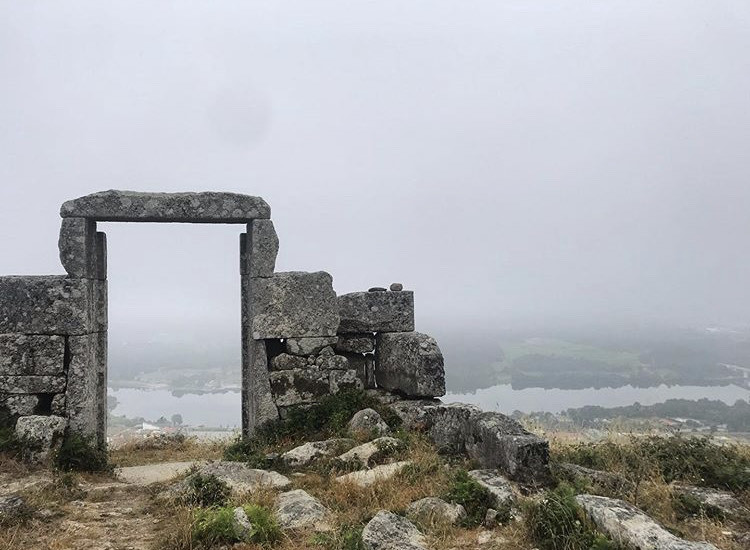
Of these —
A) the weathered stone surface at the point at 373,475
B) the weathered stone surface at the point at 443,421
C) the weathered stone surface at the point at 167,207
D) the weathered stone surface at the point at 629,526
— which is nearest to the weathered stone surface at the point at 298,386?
the weathered stone surface at the point at 443,421

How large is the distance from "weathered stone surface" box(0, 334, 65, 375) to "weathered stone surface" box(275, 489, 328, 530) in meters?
4.63

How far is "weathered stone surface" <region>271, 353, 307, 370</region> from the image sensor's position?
9406 mm

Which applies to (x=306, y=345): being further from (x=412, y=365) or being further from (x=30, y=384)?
(x=30, y=384)

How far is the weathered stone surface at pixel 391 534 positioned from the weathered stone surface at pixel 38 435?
17.3ft

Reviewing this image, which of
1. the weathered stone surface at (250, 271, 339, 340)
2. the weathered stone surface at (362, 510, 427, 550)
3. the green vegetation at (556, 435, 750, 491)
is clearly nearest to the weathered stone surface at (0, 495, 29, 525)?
the weathered stone surface at (362, 510, 427, 550)

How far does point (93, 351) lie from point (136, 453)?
2.67m

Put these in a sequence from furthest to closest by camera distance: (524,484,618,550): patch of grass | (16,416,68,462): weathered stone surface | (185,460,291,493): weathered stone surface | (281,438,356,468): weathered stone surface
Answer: (16,416,68,462): weathered stone surface, (281,438,356,468): weathered stone surface, (185,460,291,493): weathered stone surface, (524,484,618,550): patch of grass

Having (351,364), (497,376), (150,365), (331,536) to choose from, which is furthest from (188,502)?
(150,365)

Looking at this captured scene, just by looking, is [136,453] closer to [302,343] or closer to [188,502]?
[302,343]

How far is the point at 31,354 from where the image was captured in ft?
28.3

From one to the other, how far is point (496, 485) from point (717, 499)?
2.12 m

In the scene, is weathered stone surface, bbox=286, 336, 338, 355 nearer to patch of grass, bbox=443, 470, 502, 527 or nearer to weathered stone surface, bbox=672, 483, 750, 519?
patch of grass, bbox=443, 470, 502, 527

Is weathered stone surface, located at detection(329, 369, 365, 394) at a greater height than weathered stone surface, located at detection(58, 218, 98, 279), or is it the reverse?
weathered stone surface, located at detection(58, 218, 98, 279)

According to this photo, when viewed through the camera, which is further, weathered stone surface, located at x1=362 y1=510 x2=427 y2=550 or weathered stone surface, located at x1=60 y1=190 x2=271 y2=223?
weathered stone surface, located at x1=60 y1=190 x2=271 y2=223
